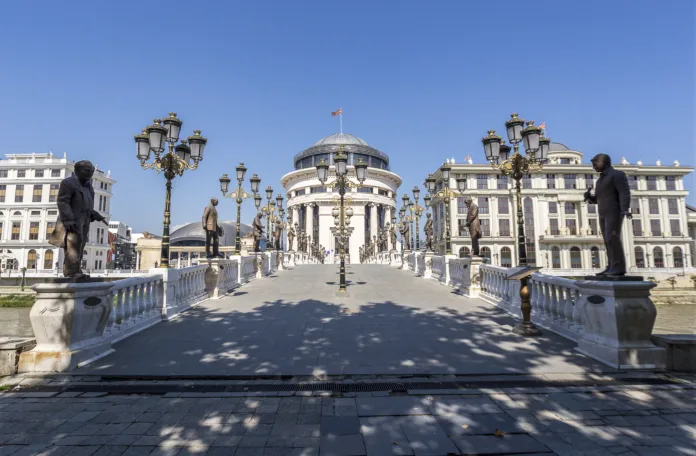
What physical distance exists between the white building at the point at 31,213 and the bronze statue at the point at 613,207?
73.2 m

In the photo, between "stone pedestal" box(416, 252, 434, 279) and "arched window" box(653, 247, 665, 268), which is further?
A: "arched window" box(653, 247, 665, 268)

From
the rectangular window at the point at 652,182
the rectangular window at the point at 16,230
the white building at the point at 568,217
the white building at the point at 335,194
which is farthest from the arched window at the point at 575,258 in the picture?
the rectangular window at the point at 16,230

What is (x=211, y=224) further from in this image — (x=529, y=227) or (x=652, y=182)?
(x=652, y=182)

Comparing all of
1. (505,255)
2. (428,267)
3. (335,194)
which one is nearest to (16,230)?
(335,194)

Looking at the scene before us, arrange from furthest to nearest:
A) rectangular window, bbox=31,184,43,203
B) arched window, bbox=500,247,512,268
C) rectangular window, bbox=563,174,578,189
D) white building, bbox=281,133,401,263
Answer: white building, bbox=281,133,401,263, rectangular window, bbox=31,184,43,203, rectangular window, bbox=563,174,578,189, arched window, bbox=500,247,512,268

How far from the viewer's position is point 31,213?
61.5m

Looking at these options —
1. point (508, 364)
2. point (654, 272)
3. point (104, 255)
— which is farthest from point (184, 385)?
point (104, 255)

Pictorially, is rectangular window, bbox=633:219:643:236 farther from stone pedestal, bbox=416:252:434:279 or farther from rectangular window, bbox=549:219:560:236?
stone pedestal, bbox=416:252:434:279

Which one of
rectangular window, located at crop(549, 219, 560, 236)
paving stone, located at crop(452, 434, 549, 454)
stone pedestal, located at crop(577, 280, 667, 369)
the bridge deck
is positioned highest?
rectangular window, located at crop(549, 219, 560, 236)

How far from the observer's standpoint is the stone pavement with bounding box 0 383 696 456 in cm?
300

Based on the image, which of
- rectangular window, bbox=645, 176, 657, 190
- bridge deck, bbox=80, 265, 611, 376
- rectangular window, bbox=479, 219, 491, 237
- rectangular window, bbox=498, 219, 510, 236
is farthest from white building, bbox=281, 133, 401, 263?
bridge deck, bbox=80, 265, 611, 376

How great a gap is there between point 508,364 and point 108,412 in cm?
526

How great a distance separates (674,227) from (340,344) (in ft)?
259

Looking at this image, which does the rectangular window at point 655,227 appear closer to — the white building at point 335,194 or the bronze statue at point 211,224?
the white building at point 335,194
